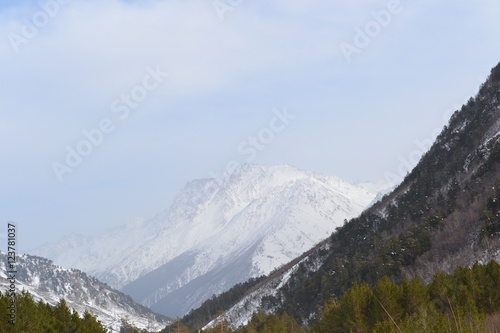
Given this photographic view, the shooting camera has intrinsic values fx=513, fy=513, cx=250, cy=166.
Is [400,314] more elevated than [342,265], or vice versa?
[342,265]

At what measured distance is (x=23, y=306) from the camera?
3559 cm

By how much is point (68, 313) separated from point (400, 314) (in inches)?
1152

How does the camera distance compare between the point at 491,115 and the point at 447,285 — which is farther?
the point at 491,115

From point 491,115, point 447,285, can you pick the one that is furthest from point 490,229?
point 491,115

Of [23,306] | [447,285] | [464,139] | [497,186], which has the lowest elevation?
[447,285]

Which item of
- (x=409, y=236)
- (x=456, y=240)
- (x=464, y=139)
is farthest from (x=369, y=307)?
(x=464, y=139)

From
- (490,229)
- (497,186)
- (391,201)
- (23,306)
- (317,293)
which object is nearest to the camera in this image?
(23,306)

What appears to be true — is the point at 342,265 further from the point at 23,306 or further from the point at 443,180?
the point at 23,306

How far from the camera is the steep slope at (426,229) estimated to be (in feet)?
272

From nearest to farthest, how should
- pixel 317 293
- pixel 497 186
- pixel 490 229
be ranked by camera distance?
pixel 490 229, pixel 497 186, pixel 317 293

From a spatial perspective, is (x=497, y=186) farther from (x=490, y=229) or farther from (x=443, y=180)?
(x=443, y=180)

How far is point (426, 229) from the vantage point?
96.2 metres

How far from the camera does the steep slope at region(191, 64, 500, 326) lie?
8294 centimetres

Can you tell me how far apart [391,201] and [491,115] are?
33.5 metres
